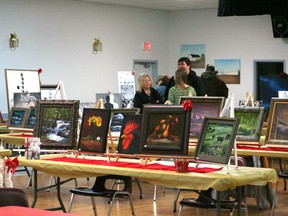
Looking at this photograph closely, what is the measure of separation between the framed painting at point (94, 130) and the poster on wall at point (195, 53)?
1177 centimetres

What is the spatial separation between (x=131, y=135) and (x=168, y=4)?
38.0ft

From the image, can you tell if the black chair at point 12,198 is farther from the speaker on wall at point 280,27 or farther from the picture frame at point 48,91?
the speaker on wall at point 280,27

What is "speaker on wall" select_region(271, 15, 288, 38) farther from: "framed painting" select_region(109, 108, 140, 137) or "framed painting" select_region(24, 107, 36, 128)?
"framed painting" select_region(109, 108, 140, 137)

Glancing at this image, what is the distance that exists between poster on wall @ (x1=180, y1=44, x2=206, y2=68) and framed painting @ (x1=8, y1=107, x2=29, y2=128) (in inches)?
352

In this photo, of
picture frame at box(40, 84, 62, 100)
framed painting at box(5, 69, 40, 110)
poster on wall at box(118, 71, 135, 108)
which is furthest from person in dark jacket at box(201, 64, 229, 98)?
framed painting at box(5, 69, 40, 110)

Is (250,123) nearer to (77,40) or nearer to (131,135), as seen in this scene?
(131,135)

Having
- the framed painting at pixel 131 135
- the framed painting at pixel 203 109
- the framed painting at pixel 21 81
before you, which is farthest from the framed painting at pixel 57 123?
the framed painting at pixel 21 81

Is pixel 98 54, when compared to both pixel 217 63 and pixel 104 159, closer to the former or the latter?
pixel 217 63

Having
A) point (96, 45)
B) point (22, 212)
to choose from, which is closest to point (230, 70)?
point (96, 45)

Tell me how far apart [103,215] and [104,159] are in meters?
1.39

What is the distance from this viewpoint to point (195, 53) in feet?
62.0

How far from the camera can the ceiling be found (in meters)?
17.5

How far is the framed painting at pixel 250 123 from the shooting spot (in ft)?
26.2

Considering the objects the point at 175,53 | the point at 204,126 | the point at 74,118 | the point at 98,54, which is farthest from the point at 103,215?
the point at 175,53
